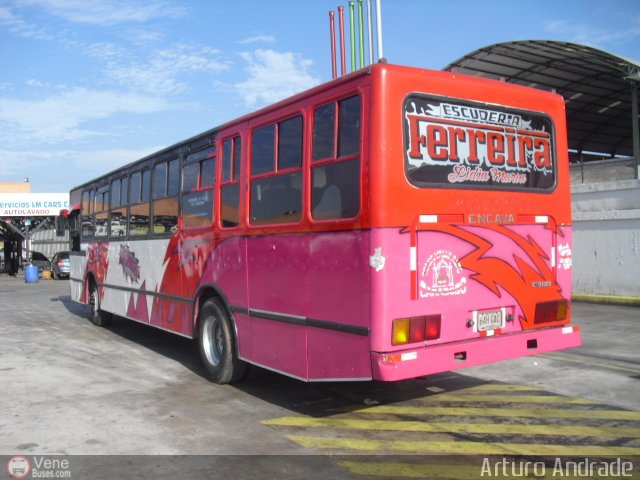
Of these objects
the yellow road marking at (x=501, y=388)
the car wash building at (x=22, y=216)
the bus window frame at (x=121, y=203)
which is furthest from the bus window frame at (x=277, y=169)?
the car wash building at (x=22, y=216)

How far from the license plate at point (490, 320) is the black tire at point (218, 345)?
290 centimetres

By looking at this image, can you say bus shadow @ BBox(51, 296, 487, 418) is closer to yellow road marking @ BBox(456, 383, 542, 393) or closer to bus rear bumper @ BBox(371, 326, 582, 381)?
yellow road marking @ BBox(456, 383, 542, 393)

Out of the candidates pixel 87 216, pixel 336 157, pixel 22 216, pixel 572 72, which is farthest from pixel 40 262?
pixel 336 157

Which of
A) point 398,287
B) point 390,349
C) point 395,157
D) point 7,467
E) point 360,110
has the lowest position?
point 7,467

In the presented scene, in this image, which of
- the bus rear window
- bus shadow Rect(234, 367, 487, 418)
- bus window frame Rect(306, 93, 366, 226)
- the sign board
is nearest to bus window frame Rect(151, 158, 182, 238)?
bus shadow Rect(234, 367, 487, 418)

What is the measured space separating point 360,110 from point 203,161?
323 centimetres

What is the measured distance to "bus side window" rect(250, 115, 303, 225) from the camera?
5.60m

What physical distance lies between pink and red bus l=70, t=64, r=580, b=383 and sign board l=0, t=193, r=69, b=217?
29892 millimetres

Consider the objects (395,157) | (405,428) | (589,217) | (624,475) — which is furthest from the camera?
(589,217)

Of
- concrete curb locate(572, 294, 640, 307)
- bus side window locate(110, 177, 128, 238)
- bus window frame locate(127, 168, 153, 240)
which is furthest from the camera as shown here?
concrete curb locate(572, 294, 640, 307)

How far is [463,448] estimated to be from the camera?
A: 15.5 ft

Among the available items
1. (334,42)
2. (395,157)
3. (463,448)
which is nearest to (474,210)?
(395,157)

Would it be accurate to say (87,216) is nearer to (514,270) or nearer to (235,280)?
(235,280)

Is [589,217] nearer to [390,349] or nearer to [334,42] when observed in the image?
[334,42]
